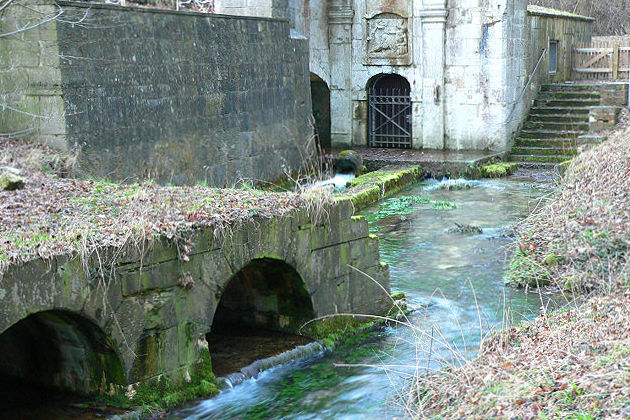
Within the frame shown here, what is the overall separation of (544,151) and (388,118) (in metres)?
4.16

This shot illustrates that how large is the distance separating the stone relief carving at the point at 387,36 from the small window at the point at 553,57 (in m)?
5.66

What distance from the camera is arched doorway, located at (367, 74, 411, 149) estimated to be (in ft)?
75.7

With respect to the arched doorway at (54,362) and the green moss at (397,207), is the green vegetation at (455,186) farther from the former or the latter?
the arched doorway at (54,362)

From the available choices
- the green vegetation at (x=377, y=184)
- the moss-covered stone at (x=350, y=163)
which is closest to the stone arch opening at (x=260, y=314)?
the green vegetation at (x=377, y=184)

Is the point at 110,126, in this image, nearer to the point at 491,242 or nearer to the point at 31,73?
the point at 31,73

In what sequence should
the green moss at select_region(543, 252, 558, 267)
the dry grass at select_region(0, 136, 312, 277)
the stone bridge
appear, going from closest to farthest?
1. the stone bridge
2. the dry grass at select_region(0, 136, 312, 277)
3. the green moss at select_region(543, 252, 558, 267)

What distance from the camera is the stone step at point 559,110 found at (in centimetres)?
2283

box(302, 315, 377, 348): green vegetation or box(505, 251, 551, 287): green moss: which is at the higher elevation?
box(505, 251, 551, 287): green moss

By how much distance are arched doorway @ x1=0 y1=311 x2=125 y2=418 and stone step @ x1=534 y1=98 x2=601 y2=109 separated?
18296mm

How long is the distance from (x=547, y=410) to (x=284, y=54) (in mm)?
12978

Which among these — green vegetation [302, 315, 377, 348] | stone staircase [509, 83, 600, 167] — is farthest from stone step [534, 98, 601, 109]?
green vegetation [302, 315, 377, 348]

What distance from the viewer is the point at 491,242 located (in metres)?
14.2

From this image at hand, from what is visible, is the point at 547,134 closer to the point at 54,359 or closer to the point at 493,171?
the point at 493,171

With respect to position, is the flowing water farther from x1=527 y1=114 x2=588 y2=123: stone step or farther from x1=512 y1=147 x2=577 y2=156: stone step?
x1=527 y1=114 x2=588 y2=123: stone step
